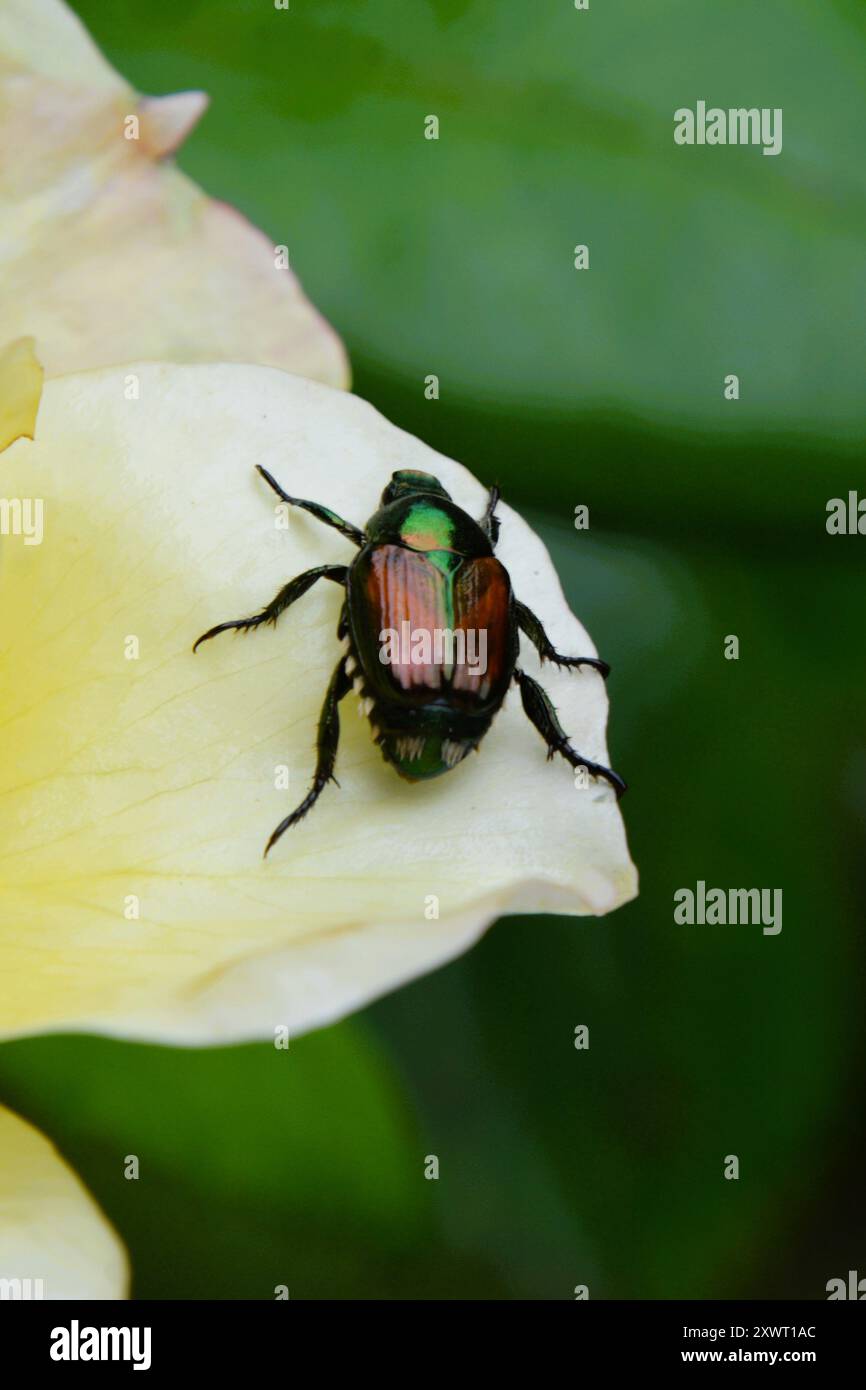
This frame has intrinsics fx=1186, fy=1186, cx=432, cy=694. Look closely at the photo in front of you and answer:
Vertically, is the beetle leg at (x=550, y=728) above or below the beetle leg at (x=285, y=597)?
below

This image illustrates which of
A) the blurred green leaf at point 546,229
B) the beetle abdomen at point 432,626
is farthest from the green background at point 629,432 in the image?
the beetle abdomen at point 432,626

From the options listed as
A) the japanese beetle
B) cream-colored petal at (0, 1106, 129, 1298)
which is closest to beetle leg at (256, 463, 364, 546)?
the japanese beetle

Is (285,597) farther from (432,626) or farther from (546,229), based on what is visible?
(546,229)

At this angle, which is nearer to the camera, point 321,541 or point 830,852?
point 321,541

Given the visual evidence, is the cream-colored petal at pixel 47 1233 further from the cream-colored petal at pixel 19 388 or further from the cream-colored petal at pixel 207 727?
the cream-colored petal at pixel 19 388

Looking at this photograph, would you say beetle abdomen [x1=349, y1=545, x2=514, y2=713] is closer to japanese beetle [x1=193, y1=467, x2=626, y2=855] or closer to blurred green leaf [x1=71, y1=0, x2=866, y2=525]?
japanese beetle [x1=193, y1=467, x2=626, y2=855]

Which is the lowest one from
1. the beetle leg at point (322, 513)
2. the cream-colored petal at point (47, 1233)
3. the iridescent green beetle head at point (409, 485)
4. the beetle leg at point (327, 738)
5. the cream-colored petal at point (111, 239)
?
the cream-colored petal at point (47, 1233)
